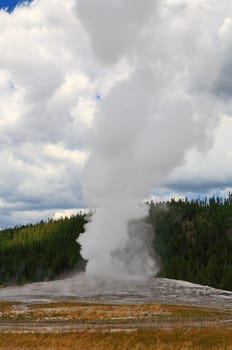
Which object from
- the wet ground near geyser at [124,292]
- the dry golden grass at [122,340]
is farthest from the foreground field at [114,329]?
the wet ground near geyser at [124,292]

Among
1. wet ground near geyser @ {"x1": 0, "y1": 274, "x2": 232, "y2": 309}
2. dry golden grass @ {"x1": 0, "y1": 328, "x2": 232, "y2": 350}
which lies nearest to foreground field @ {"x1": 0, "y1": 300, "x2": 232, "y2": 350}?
dry golden grass @ {"x1": 0, "y1": 328, "x2": 232, "y2": 350}

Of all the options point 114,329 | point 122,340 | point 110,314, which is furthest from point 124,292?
point 122,340

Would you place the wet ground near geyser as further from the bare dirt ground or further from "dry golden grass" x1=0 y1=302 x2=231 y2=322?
"dry golden grass" x1=0 y1=302 x2=231 y2=322

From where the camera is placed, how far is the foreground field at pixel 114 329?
3703 cm

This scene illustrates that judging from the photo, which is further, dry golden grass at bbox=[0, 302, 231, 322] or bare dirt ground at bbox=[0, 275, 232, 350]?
dry golden grass at bbox=[0, 302, 231, 322]

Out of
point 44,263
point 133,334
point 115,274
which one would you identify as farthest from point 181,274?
point 133,334

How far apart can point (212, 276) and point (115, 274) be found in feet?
109

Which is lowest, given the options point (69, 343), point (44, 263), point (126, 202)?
point (69, 343)

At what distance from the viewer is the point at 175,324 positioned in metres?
52.4

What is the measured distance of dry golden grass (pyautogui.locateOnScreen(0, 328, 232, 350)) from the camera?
36000 millimetres

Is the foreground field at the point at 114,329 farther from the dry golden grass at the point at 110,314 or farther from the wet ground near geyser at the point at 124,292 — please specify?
the wet ground near geyser at the point at 124,292

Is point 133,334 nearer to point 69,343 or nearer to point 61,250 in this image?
point 69,343

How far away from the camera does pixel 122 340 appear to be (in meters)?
38.7

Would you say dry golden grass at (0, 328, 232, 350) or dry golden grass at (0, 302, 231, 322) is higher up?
dry golden grass at (0, 302, 231, 322)
